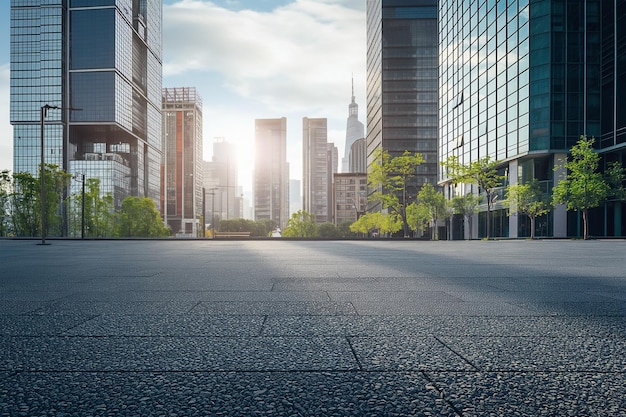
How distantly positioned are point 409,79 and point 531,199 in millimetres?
63252

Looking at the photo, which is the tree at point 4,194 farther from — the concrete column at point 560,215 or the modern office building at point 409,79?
the modern office building at point 409,79

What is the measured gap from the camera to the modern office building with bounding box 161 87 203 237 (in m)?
191

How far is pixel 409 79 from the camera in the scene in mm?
95938

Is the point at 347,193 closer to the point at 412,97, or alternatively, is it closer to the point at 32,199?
the point at 412,97

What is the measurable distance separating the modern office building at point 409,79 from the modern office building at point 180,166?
4705 inches

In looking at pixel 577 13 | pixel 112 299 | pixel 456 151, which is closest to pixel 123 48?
pixel 456 151

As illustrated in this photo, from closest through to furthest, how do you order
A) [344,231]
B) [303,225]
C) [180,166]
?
[303,225] → [344,231] → [180,166]

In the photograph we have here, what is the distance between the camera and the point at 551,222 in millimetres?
41094

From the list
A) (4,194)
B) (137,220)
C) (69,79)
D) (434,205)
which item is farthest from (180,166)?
(434,205)

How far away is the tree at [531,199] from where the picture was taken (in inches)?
1486

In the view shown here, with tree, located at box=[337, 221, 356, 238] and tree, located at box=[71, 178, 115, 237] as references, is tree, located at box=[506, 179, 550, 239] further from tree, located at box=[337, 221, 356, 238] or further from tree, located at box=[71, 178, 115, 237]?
tree, located at box=[337, 221, 356, 238]

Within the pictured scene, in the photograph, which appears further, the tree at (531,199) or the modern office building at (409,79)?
the modern office building at (409,79)

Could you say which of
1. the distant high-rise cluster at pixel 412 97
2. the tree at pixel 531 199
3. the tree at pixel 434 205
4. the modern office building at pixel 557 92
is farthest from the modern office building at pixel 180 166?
the tree at pixel 531 199

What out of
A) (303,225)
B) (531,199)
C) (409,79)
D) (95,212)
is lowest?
(303,225)
